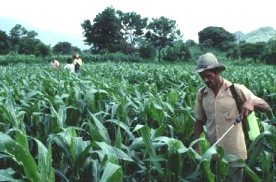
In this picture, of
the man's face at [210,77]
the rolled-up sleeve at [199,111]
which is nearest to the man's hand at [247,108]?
the man's face at [210,77]

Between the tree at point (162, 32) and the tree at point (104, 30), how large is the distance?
7673 mm

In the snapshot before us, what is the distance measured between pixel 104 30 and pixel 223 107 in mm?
55299

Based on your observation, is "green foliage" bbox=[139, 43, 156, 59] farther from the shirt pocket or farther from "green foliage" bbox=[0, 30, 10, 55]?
the shirt pocket

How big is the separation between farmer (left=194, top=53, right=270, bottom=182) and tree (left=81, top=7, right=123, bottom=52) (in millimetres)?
53849

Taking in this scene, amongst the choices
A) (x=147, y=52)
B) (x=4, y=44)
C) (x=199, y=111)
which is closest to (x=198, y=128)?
(x=199, y=111)

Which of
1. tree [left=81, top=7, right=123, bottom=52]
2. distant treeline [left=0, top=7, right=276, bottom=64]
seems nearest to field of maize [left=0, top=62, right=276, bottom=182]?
distant treeline [left=0, top=7, right=276, bottom=64]

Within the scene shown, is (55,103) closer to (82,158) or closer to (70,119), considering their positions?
(70,119)

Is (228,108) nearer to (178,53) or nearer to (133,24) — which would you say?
(178,53)

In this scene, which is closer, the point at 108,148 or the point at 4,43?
the point at 108,148

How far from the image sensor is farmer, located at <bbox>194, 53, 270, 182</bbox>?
2.89 m

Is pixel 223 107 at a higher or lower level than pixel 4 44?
lower

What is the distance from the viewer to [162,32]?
2509 inches

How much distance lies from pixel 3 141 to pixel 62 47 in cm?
7835

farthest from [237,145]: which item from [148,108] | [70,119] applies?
[70,119]
